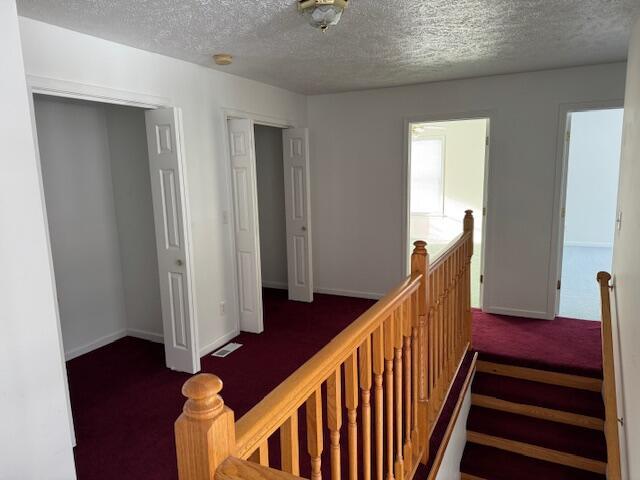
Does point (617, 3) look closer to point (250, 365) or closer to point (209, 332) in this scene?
point (250, 365)

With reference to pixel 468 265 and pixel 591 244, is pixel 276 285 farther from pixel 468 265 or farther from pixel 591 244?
pixel 591 244

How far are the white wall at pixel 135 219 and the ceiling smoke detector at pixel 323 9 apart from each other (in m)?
2.18

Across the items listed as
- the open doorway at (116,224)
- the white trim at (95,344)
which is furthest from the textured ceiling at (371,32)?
the white trim at (95,344)

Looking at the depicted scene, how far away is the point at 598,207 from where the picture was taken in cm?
758

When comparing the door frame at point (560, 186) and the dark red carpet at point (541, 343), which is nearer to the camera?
the dark red carpet at point (541, 343)

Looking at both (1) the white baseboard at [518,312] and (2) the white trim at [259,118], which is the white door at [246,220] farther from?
(1) the white baseboard at [518,312]

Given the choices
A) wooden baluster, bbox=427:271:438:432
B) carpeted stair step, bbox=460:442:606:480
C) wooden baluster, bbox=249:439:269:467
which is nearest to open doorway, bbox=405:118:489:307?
carpeted stair step, bbox=460:442:606:480

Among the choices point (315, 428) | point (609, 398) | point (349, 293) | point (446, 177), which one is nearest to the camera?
point (315, 428)

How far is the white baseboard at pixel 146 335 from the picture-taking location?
4082mm

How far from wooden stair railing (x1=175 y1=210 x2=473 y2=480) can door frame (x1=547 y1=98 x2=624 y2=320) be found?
50.4 inches

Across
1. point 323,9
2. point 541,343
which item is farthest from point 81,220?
point 541,343

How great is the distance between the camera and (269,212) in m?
5.72

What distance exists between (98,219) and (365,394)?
3.39 meters

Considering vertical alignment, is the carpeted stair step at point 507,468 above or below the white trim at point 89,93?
below
